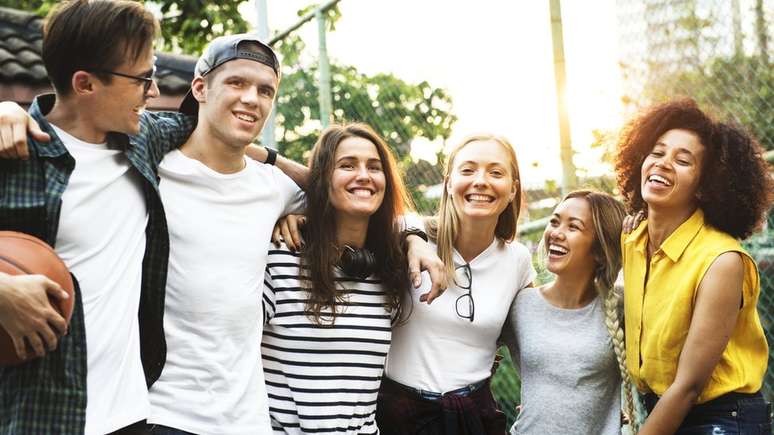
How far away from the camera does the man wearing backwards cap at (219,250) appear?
9.08ft

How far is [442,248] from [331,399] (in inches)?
30.5

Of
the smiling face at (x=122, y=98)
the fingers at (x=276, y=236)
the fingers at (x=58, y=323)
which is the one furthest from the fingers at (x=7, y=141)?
the fingers at (x=276, y=236)

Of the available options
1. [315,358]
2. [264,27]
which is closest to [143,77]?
[315,358]

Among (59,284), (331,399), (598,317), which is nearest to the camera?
(59,284)

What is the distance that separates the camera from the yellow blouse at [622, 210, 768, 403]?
2.92 metres

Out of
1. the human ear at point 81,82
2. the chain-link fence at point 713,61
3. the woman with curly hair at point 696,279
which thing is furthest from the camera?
the chain-link fence at point 713,61

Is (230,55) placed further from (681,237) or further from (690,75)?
(690,75)

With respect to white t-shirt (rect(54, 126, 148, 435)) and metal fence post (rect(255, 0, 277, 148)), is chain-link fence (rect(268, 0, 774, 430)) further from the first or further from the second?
white t-shirt (rect(54, 126, 148, 435))

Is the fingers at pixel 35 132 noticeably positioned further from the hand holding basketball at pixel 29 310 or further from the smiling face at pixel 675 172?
the smiling face at pixel 675 172

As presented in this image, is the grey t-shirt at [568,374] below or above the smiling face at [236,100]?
below

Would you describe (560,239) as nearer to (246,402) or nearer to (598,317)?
(598,317)

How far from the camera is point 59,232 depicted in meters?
2.46

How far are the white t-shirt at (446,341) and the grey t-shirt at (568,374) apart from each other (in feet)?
0.49

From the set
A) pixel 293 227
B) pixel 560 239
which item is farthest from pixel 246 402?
pixel 560 239
